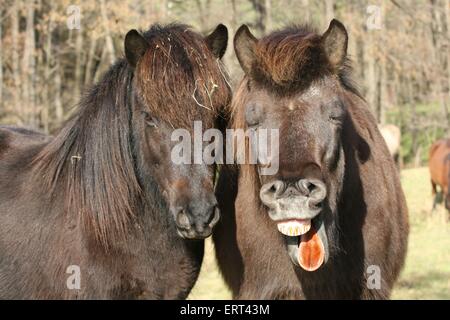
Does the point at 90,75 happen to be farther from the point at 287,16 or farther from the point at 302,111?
the point at 302,111

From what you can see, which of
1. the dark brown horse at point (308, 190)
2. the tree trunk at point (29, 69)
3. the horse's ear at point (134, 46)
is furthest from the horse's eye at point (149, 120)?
the tree trunk at point (29, 69)

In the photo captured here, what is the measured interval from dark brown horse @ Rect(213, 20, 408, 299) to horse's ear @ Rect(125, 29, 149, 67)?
64cm

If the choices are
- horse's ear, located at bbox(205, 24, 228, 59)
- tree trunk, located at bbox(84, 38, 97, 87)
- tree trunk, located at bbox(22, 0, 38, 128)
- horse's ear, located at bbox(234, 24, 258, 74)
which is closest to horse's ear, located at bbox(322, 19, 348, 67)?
horse's ear, located at bbox(234, 24, 258, 74)

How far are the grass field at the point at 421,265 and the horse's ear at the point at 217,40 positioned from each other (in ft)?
6.64

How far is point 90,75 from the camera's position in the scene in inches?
1029

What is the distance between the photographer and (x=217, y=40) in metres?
4.70

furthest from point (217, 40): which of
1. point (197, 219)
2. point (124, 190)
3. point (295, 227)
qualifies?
point (295, 227)

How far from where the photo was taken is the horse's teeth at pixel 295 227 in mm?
3994

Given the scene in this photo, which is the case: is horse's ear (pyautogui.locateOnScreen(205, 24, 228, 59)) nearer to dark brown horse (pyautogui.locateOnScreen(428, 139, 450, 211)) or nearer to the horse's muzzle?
the horse's muzzle

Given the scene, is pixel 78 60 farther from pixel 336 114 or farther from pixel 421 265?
pixel 336 114

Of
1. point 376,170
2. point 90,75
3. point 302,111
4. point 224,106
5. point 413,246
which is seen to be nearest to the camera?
point 302,111

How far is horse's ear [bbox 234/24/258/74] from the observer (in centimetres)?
457

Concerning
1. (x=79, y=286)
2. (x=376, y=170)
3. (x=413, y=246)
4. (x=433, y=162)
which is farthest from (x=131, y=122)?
(x=433, y=162)

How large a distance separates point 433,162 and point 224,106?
14.2 m
